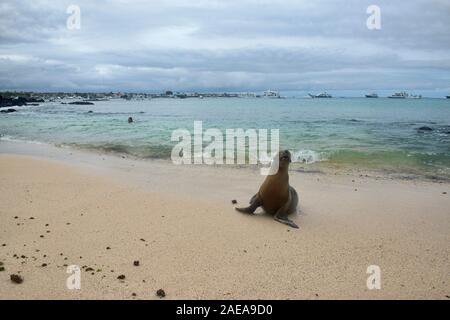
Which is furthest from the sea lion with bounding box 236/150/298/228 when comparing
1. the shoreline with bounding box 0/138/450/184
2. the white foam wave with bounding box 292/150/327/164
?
the white foam wave with bounding box 292/150/327/164

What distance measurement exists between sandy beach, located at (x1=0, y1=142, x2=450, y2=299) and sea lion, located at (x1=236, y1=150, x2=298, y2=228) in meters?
0.28

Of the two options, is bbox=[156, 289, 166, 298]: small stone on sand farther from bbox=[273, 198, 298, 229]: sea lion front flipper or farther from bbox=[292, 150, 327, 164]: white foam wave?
bbox=[292, 150, 327, 164]: white foam wave

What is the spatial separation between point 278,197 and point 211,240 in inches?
77.6

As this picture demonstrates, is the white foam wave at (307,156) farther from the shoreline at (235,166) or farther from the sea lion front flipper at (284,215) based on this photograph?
the sea lion front flipper at (284,215)

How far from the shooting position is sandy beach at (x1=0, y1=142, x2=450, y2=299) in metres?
4.33

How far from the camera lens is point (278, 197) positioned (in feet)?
23.6

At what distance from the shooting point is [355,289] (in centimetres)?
435

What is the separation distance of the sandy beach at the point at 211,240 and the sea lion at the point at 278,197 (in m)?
0.28

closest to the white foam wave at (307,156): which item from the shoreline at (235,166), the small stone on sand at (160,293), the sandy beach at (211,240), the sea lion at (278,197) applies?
the shoreline at (235,166)

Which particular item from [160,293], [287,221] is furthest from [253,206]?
[160,293]

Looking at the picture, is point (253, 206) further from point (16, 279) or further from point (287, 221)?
point (16, 279)
